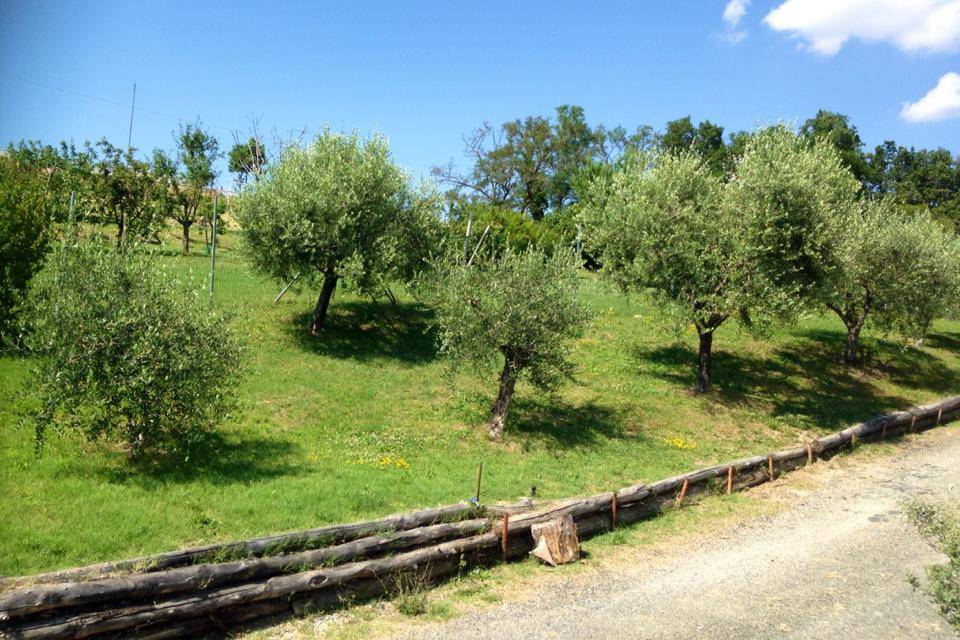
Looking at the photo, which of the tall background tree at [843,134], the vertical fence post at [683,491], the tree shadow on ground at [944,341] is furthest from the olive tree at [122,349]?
the tall background tree at [843,134]

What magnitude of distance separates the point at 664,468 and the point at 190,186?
1251 inches

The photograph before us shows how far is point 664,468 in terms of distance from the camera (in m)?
20.2

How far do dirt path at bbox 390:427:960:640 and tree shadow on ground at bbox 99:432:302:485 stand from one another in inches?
251

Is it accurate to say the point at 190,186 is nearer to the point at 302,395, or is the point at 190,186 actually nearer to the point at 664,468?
the point at 302,395

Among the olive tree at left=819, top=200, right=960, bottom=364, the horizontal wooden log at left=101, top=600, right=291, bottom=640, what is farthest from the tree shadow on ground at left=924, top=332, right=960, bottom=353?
the horizontal wooden log at left=101, top=600, right=291, bottom=640

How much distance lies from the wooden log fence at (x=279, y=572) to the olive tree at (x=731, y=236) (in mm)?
11227

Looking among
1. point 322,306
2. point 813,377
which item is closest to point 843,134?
point 813,377

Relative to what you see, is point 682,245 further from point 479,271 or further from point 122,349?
point 122,349

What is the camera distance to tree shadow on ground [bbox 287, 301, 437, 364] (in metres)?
26.5

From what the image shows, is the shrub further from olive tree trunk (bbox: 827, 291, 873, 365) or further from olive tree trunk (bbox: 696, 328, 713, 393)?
olive tree trunk (bbox: 827, 291, 873, 365)

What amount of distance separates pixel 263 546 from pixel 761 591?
9.24 meters

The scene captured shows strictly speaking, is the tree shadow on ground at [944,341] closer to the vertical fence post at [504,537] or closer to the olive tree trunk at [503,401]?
the olive tree trunk at [503,401]

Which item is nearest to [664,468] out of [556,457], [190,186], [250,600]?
[556,457]

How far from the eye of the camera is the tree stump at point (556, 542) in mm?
13750
